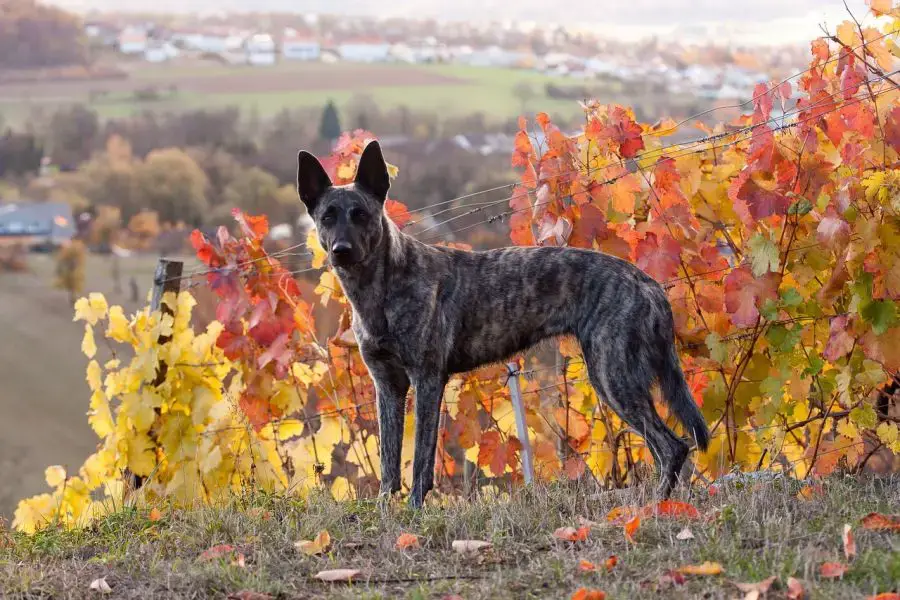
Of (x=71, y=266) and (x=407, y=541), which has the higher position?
(x=407, y=541)

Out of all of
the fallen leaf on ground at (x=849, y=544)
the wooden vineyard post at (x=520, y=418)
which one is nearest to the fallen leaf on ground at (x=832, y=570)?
the fallen leaf on ground at (x=849, y=544)

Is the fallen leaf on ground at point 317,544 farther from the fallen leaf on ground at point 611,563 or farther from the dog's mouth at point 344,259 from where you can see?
the dog's mouth at point 344,259

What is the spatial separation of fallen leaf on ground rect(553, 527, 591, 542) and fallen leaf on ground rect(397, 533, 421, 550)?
22.7 inches

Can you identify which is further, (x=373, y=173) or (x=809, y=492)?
(x=373, y=173)

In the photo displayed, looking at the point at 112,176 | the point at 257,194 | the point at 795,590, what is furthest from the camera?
the point at 112,176

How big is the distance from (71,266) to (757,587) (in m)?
50.7

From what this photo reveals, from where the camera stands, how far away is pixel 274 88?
2176 inches

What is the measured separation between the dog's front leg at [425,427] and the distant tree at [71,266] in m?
43.4

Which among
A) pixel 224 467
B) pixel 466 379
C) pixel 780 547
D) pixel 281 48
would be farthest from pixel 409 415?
pixel 281 48

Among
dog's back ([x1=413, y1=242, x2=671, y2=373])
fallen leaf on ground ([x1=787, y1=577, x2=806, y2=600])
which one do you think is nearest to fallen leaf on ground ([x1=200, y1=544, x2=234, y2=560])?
dog's back ([x1=413, y1=242, x2=671, y2=373])

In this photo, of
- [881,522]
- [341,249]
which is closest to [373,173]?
[341,249]

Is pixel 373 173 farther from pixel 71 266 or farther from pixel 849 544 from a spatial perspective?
pixel 71 266

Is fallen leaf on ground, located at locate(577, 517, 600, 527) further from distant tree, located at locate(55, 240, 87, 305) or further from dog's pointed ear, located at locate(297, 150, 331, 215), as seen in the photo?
distant tree, located at locate(55, 240, 87, 305)

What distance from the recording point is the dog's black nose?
16.9 feet
